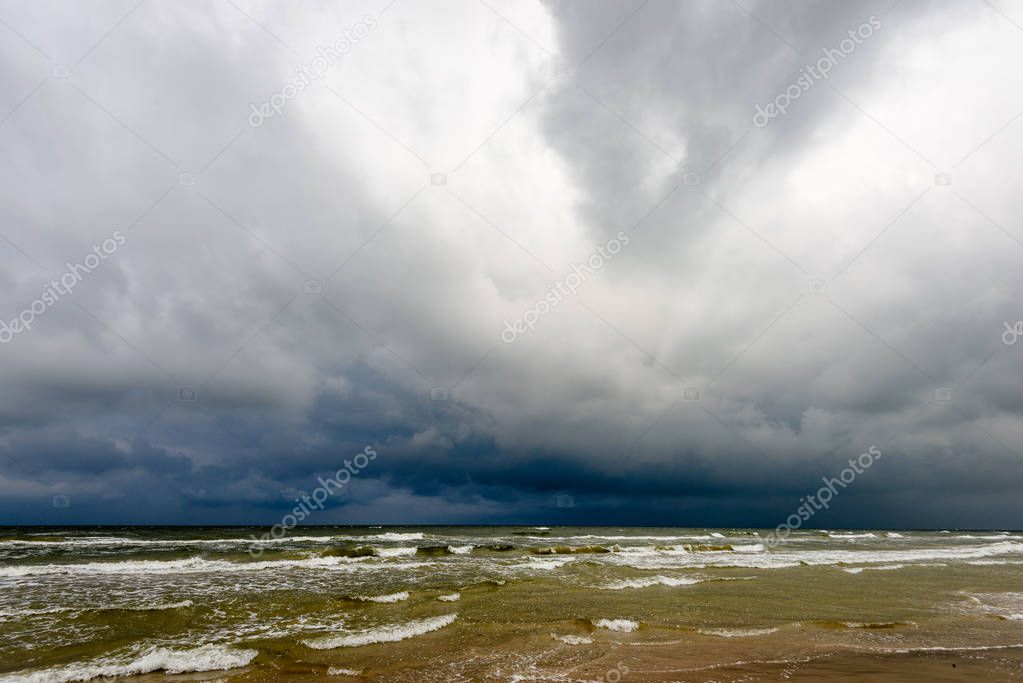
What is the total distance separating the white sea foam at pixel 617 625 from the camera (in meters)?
Answer: 13.5

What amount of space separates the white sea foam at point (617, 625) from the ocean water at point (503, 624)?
0.21 ft

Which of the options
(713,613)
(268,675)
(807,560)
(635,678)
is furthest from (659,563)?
(268,675)

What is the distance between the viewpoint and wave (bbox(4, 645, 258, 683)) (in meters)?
10.1

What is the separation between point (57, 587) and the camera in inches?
841

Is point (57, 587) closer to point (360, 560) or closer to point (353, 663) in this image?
point (360, 560)

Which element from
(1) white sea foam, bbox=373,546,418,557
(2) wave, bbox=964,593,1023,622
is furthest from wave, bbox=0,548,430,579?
(2) wave, bbox=964,593,1023,622

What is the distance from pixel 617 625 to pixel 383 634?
5.98 metres

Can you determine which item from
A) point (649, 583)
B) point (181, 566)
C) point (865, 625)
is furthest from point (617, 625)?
point (181, 566)

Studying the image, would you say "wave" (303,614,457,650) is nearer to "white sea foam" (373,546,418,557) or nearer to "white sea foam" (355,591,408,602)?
"white sea foam" (355,591,408,602)

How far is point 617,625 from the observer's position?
13.8 meters

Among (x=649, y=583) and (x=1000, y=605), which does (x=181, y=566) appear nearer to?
(x=649, y=583)

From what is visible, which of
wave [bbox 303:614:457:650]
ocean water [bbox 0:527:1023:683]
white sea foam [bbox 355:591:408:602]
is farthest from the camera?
white sea foam [bbox 355:591:408:602]

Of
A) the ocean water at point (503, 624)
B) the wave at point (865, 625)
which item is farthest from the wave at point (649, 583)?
the wave at point (865, 625)

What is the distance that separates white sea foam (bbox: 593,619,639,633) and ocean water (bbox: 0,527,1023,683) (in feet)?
0.21
